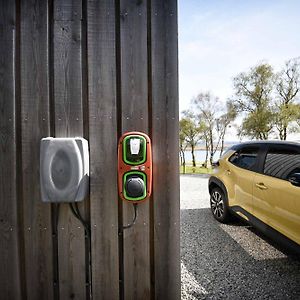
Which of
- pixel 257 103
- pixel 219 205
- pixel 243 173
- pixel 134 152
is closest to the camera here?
pixel 134 152

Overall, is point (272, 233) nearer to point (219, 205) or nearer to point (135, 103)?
point (219, 205)

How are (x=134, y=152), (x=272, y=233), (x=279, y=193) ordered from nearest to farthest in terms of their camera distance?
(x=134, y=152), (x=279, y=193), (x=272, y=233)

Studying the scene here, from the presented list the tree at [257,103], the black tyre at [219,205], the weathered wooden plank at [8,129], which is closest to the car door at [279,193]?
the black tyre at [219,205]

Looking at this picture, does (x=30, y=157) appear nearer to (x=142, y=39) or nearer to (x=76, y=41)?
(x=76, y=41)

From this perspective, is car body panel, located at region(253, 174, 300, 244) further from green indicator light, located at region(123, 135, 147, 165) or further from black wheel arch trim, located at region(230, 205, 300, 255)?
green indicator light, located at region(123, 135, 147, 165)

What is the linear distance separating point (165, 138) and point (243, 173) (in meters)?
2.24

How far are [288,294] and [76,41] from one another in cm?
284

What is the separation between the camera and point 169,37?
66.1 inches

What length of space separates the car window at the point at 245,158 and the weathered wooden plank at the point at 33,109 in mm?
2795

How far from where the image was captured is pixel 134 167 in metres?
1.54

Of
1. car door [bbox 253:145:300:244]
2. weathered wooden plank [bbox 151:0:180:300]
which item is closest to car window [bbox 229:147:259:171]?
car door [bbox 253:145:300:244]

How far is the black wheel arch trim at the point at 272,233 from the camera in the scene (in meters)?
2.46

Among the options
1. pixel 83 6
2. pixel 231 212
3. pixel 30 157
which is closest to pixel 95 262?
pixel 30 157

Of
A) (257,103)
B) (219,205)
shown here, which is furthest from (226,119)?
(219,205)
